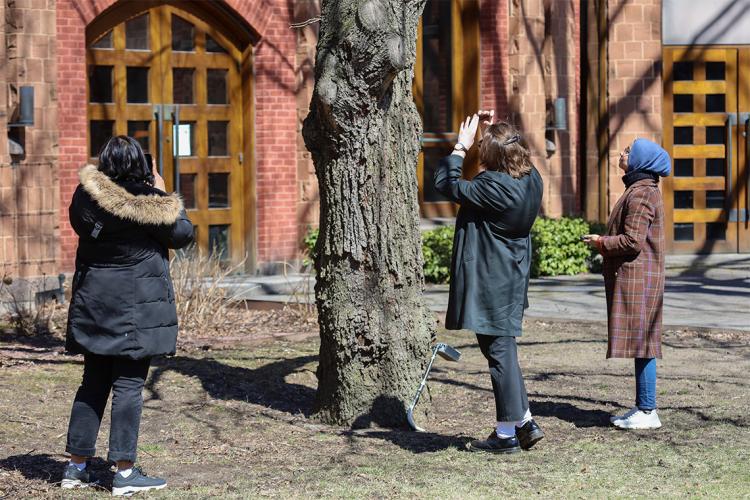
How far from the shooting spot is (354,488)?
6.08m

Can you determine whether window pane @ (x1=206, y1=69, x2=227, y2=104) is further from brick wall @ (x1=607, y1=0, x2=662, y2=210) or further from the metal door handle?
the metal door handle

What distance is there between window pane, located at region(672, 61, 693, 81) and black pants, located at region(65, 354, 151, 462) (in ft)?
45.5

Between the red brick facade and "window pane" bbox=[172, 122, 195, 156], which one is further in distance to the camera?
"window pane" bbox=[172, 122, 195, 156]

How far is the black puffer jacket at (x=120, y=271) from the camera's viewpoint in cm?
587

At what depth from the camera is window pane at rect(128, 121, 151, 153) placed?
594 inches

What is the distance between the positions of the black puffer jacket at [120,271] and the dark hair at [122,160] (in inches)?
1.6

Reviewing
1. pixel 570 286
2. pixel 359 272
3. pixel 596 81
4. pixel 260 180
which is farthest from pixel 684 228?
pixel 359 272

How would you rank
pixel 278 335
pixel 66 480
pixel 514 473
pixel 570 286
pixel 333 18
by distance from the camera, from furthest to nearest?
pixel 570 286 < pixel 278 335 < pixel 333 18 < pixel 514 473 < pixel 66 480

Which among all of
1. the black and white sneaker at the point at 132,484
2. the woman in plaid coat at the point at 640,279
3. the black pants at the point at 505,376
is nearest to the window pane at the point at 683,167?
the woman in plaid coat at the point at 640,279

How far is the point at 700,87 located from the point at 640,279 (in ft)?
38.2

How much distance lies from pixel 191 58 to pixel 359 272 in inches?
334

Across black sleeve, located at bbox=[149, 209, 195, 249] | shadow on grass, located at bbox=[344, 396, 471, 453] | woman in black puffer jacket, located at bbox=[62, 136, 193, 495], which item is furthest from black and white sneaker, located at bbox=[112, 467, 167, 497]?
shadow on grass, located at bbox=[344, 396, 471, 453]

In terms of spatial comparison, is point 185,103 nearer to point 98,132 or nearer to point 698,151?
point 98,132

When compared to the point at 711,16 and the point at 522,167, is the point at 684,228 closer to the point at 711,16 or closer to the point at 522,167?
the point at 711,16
